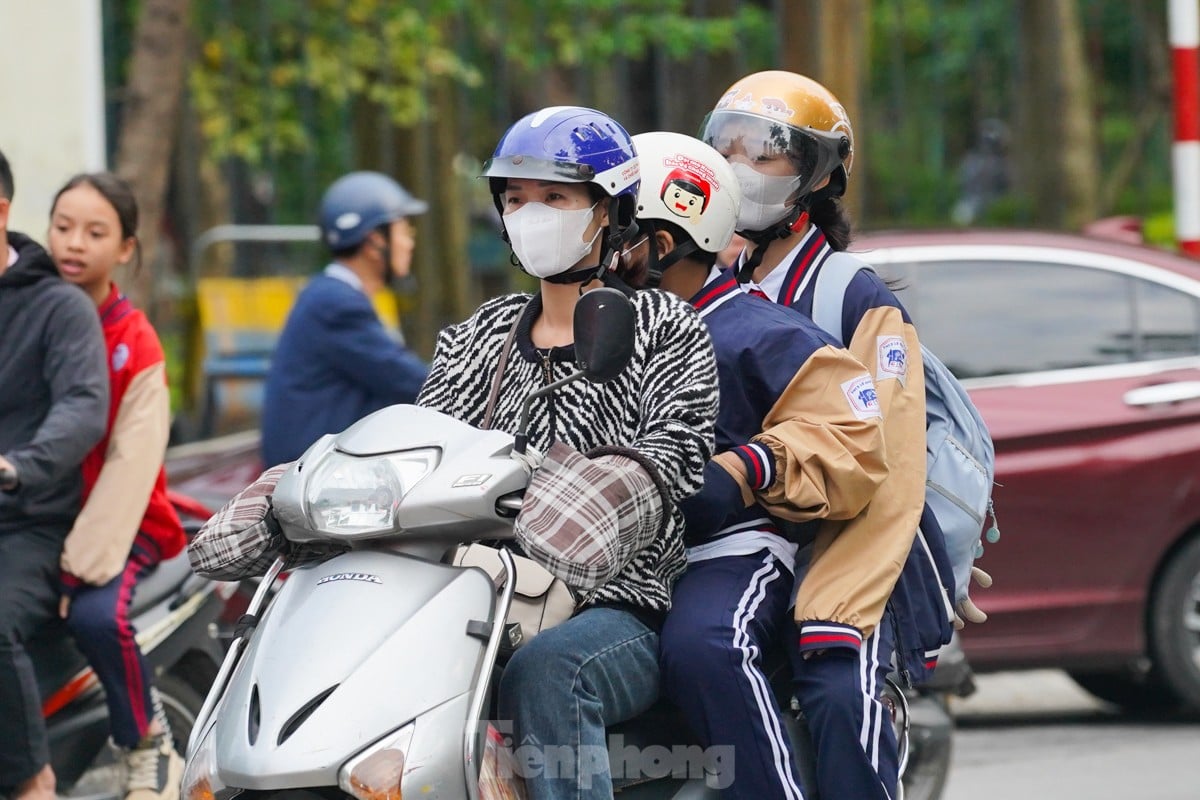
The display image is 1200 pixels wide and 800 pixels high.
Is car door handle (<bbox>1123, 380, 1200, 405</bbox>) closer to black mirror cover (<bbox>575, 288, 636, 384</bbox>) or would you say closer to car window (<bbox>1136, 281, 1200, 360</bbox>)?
car window (<bbox>1136, 281, 1200, 360</bbox>)

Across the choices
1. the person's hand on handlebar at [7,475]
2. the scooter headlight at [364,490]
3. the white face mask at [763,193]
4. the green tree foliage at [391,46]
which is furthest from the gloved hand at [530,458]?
the green tree foliage at [391,46]

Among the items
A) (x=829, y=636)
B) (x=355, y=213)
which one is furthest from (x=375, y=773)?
(x=355, y=213)

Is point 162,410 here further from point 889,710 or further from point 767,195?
point 889,710

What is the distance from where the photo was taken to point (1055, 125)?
46.9 feet

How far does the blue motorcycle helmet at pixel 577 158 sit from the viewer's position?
3.33m

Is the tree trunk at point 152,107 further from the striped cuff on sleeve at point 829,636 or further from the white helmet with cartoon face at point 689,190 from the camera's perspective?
the striped cuff on sleeve at point 829,636

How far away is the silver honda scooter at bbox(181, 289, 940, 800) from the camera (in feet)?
9.57

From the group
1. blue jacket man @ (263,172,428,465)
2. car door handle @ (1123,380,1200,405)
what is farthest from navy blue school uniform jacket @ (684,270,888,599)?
car door handle @ (1123,380,1200,405)

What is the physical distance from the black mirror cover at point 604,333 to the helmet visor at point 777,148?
0.99 m

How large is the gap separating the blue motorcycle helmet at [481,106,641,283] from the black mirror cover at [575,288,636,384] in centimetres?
33

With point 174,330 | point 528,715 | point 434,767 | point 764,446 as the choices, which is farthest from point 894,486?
point 174,330

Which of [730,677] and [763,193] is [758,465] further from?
[763,193]

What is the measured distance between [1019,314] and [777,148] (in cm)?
329

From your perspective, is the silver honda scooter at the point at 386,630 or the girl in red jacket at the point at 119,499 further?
the girl in red jacket at the point at 119,499
